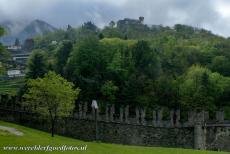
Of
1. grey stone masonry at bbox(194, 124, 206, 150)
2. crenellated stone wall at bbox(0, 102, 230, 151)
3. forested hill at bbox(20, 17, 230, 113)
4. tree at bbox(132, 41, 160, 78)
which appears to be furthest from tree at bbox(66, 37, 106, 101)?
grey stone masonry at bbox(194, 124, 206, 150)

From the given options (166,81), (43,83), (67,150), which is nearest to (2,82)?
(166,81)

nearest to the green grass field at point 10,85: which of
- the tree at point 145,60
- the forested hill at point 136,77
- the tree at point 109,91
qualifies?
the forested hill at point 136,77

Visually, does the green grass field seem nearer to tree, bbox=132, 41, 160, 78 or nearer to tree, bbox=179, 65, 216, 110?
tree, bbox=132, 41, 160, 78

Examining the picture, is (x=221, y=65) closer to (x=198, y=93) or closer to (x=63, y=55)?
(x=198, y=93)

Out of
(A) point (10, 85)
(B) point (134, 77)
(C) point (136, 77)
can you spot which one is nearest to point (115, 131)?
(B) point (134, 77)

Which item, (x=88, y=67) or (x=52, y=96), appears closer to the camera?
(x=52, y=96)

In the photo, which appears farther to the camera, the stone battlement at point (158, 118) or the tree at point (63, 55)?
the tree at point (63, 55)

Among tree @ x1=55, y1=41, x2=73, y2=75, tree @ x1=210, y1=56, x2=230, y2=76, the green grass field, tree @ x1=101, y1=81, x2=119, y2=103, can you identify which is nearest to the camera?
tree @ x1=101, y1=81, x2=119, y2=103

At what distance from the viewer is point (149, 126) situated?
50000 millimetres

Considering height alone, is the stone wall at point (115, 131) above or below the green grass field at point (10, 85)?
below

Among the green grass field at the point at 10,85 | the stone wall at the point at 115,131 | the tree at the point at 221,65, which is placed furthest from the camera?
the green grass field at the point at 10,85

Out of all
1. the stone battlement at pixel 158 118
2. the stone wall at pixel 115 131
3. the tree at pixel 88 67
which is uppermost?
the tree at pixel 88 67

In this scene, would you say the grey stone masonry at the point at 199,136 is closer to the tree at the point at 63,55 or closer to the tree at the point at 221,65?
the tree at the point at 63,55

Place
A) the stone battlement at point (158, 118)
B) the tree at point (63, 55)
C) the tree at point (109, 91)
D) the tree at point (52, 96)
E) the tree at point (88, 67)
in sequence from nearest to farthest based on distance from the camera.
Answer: the stone battlement at point (158, 118), the tree at point (52, 96), the tree at point (109, 91), the tree at point (88, 67), the tree at point (63, 55)
